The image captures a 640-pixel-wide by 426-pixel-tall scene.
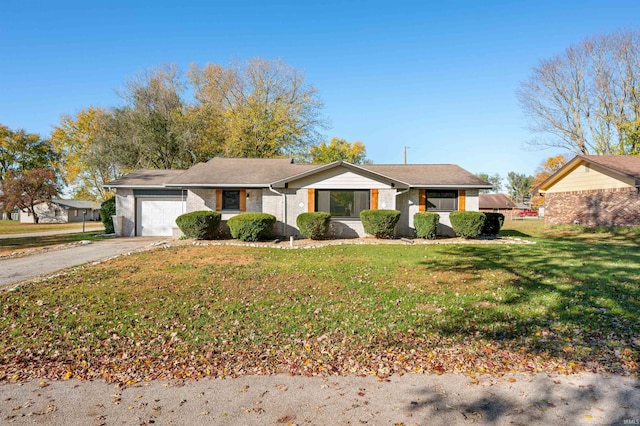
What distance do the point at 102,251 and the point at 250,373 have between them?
424 inches

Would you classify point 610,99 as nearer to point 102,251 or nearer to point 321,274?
point 321,274

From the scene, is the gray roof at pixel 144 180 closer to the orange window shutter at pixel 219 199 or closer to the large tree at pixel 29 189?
the orange window shutter at pixel 219 199

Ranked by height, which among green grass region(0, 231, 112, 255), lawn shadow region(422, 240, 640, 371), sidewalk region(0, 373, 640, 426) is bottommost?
sidewalk region(0, 373, 640, 426)

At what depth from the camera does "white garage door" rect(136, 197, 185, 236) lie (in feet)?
55.1

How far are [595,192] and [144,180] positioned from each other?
23.9 meters

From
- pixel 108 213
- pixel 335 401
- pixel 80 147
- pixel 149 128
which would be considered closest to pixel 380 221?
pixel 335 401

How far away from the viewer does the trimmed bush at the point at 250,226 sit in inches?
547

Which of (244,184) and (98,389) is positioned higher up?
(244,184)

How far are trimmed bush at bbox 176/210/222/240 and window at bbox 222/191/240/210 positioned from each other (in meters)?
1.30

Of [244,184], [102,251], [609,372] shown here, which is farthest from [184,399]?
[244,184]

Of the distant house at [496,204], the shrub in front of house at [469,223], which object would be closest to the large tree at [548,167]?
the distant house at [496,204]

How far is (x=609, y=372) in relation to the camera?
11.9 feet

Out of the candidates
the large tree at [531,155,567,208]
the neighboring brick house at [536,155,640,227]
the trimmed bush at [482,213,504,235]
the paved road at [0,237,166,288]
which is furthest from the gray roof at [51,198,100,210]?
the large tree at [531,155,567,208]

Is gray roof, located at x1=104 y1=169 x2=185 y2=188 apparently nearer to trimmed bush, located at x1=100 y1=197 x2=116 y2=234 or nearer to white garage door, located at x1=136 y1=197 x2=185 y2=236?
white garage door, located at x1=136 y1=197 x2=185 y2=236
